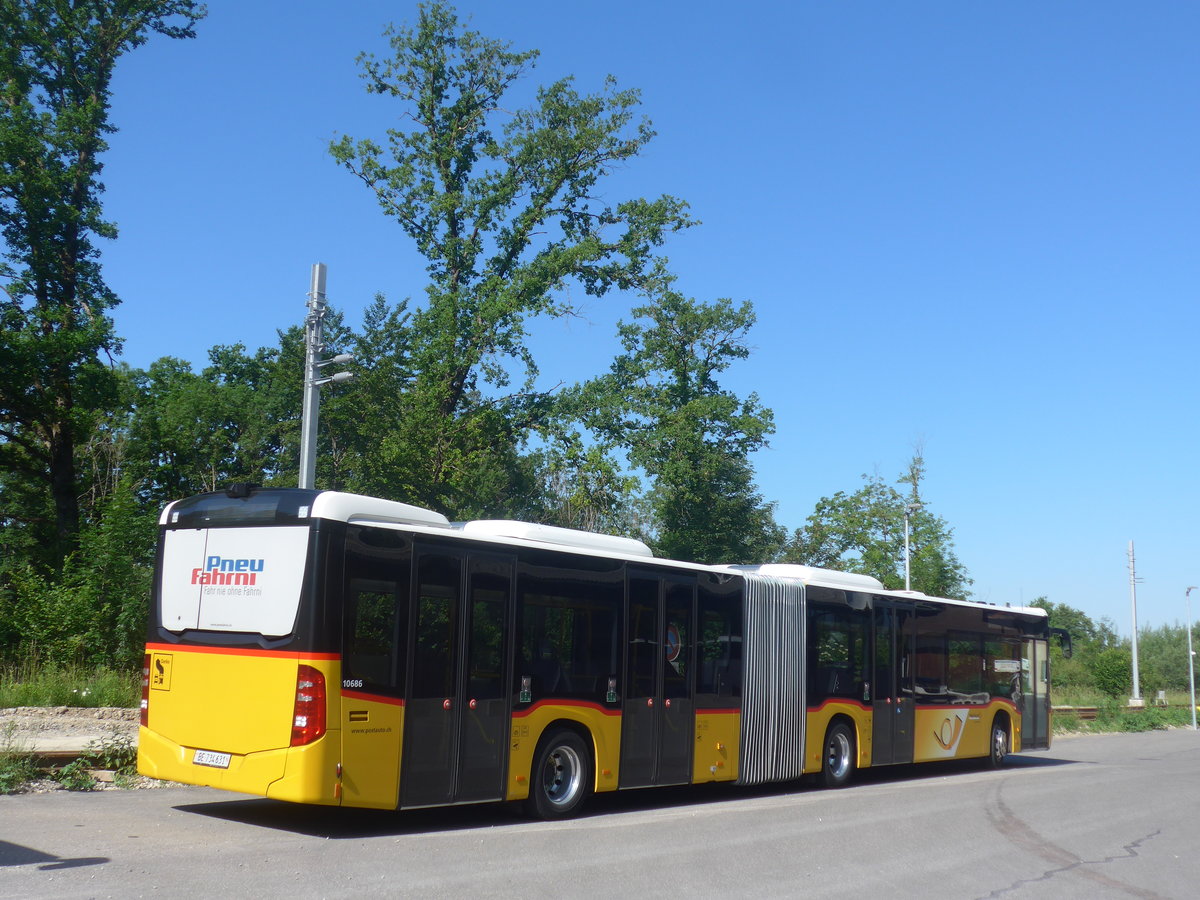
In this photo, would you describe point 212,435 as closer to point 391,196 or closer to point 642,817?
point 391,196

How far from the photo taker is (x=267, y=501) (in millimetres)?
10711

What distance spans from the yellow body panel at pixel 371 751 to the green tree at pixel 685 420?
25.4 metres

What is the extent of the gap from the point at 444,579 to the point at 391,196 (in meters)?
26.9

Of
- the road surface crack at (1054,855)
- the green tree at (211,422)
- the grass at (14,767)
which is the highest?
the green tree at (211,422)

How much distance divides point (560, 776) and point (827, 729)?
639 cm

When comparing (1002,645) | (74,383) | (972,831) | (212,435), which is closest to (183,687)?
(972,831)

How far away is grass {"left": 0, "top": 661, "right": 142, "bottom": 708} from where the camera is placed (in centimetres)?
1667

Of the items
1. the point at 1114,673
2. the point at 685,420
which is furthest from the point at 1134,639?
the point at 685,420

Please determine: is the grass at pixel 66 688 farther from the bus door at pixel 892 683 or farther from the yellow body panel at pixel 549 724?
the bus door at pixel 892 683

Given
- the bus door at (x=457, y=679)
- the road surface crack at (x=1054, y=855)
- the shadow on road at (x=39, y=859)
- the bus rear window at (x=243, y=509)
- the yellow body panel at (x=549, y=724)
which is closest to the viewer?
the shadow on road at (x=39, y=859)

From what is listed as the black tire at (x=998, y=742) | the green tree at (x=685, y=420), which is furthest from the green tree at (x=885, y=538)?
the black tire at (x=998, y=742)

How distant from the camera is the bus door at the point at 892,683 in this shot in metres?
18.9

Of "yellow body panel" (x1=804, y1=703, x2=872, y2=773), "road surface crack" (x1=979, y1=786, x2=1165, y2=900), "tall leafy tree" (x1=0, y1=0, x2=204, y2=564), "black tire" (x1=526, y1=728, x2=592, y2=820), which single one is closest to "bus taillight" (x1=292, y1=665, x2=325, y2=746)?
"black tire" (x1=526, y1=728, x2=592, y2=820)

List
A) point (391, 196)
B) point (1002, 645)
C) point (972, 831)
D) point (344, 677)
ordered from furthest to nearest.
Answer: point (391, 196) < point (1002, 645) < point (972, 831) < point (344, 677)
